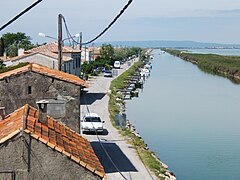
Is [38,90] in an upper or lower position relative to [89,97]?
upper

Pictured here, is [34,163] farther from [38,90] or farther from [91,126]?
[91,126]

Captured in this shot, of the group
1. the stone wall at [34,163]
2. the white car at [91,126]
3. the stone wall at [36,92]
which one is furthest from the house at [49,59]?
the stone wall at [34,163]

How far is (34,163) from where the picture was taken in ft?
26.6

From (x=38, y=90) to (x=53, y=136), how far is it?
630 centimetres

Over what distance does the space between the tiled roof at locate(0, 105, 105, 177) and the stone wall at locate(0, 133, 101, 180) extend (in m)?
0.07

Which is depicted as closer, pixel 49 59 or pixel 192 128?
pixel 192 128

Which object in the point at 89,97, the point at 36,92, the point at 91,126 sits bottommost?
the point at 89,97

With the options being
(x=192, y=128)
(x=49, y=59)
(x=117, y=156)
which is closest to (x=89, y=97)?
(x=49, y=59)

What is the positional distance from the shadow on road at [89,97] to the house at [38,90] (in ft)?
62.6

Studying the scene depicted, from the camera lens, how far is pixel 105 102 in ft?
117

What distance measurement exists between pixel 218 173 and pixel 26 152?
14.9m

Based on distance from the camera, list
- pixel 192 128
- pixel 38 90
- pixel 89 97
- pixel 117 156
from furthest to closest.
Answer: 1. pixel 89 97
2. pixel 192 128
3. pixel 117 156
4. pixel 38 90

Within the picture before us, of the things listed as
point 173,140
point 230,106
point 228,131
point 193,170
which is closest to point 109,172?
point 193,170

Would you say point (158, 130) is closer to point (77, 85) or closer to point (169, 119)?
point (169, 119)
